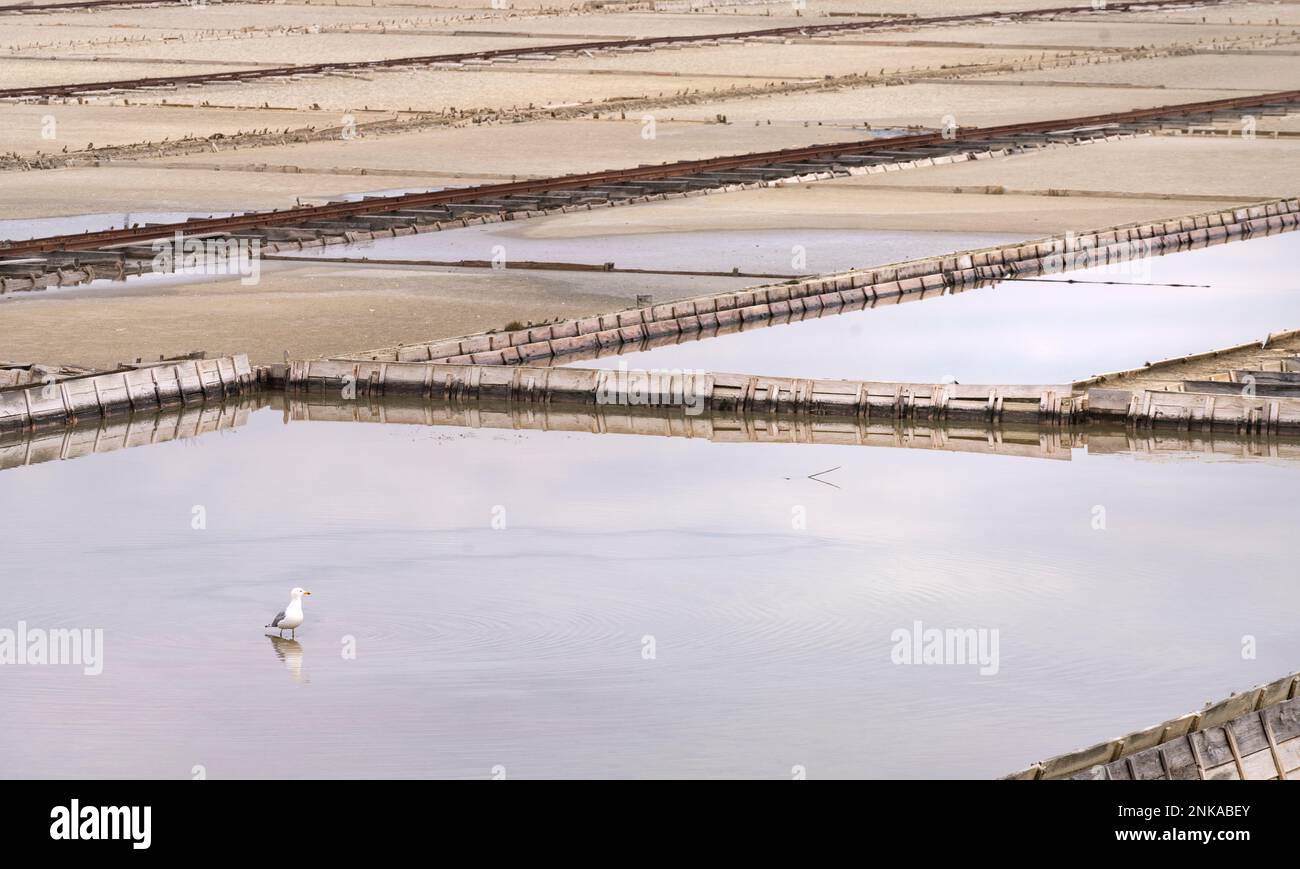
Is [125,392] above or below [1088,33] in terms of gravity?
below

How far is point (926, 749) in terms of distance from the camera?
30.4 ft

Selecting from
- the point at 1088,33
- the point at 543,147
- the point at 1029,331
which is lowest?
the point at 1029,331

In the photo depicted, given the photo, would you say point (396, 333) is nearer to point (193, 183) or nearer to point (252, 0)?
point (193, 183)

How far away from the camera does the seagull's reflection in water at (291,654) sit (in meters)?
10.2

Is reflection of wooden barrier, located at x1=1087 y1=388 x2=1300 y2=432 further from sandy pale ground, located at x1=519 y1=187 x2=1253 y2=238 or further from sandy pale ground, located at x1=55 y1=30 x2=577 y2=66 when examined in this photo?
sandy pale ground, located at x1=55 y1=30 x2=577 y2=66

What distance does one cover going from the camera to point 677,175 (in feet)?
97.7

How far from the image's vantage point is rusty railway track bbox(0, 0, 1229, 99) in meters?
43.2

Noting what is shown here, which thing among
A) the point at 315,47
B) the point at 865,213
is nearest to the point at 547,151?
the point at 865,213

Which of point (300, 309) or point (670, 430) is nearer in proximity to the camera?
point (670, 430)

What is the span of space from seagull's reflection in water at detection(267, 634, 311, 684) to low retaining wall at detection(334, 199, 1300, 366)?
6382mm

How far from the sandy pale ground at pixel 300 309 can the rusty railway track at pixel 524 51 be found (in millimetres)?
22222

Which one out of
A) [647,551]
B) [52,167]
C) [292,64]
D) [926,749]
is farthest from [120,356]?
[292,64]

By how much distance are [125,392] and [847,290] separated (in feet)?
25.2

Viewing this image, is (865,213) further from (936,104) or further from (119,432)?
(936,104)
